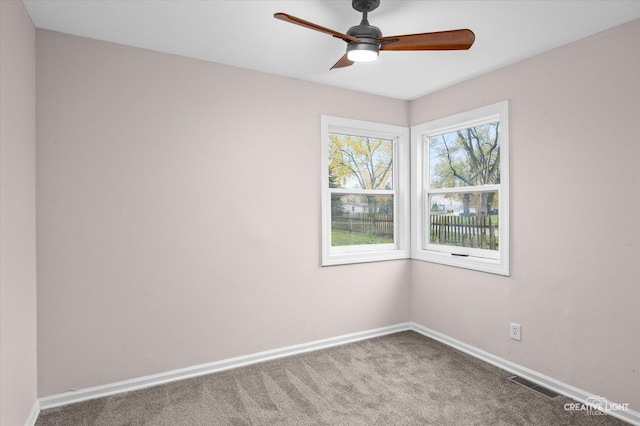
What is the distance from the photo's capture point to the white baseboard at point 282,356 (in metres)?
2.53

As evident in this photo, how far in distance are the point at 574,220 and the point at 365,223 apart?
1969 millimetres

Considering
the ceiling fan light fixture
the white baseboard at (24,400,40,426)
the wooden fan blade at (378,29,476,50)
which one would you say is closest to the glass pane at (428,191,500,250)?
the wooden fan blade at (378,29,476,50)

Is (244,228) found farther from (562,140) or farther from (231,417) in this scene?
(562,140)

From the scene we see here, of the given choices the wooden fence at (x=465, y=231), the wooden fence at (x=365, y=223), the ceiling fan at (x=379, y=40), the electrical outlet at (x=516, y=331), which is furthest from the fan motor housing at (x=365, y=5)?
the electrical outlet at (x=516, y=331)

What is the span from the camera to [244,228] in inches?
127

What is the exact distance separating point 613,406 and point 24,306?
12.5 feet

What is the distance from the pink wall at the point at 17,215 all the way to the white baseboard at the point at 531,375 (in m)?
3.42

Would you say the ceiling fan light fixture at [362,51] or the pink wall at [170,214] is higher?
the ceiling fan light fixture at [362,51]

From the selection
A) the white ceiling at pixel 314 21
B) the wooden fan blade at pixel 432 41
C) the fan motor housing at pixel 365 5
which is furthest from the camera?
the white ceiling at pixel 314 21

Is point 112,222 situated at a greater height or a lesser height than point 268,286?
greater

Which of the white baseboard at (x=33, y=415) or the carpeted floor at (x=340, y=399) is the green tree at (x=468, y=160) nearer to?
the carpeted floor at (x=340, y=399)

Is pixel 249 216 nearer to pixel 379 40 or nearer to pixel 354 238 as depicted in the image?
pixel 354 238

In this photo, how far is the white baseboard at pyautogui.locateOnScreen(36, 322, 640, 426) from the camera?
8.30ft

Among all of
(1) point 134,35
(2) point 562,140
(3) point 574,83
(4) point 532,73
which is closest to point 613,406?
(2) point 562,140
